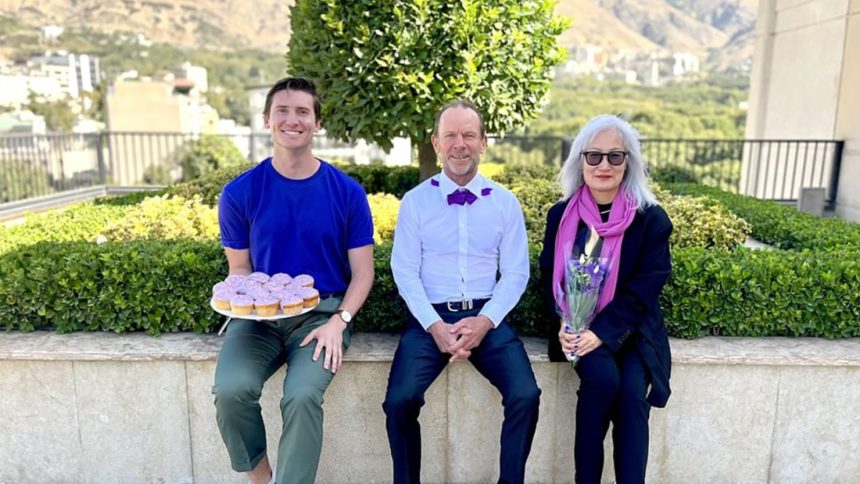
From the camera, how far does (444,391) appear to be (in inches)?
118

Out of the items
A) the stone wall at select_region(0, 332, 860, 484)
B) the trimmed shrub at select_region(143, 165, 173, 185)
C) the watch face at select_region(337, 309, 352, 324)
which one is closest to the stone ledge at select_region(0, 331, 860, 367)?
the stone wall at select_region(0, 332, 860, 484)

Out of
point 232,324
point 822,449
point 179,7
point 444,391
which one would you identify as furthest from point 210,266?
point 179,7

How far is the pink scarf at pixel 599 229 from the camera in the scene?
2729mm

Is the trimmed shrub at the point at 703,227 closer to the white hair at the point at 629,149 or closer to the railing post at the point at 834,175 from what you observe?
the white hair at the point at 629,149

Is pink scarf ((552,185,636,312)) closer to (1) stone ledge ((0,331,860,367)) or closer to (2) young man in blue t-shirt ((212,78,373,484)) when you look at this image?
(1) stone ledge ((0,331,860,367))

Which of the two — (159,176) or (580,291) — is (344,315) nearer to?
(580,291)

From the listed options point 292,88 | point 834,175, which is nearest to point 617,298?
point 292,88

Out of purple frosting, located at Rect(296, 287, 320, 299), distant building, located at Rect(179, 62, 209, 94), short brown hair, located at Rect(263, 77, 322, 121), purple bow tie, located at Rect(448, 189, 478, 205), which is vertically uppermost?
distant building, located at Rect(179, 62, 209, 94)

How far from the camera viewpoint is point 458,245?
9.57 ft

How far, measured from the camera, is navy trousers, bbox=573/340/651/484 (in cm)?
259

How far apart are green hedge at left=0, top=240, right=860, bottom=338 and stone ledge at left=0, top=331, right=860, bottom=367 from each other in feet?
0.22

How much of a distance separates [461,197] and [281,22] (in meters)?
128

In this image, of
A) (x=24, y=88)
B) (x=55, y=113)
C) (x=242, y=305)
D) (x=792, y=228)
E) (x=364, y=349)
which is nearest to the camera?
(x=242, y=305)

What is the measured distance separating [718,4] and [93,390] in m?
136
